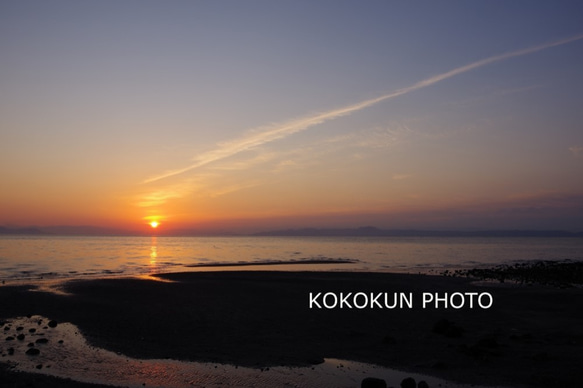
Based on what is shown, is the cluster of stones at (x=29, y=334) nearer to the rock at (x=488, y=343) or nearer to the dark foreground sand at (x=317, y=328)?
the dark foreground sand at (x=317, y=328)

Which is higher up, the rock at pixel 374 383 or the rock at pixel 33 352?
the rock at pixel 374 383

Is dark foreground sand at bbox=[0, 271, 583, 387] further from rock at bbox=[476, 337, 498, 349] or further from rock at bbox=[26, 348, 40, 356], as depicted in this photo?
rock at bbox=[26, 348, 40, 356]

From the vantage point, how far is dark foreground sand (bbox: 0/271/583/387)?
1438 centimetres

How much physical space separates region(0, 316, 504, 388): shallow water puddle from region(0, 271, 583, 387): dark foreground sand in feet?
2.41

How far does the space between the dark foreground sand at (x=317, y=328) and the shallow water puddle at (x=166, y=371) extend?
0.73m

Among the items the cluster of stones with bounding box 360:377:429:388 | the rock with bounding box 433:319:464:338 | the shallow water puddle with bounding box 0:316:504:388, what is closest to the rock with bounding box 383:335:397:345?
the rock with bounding box 433:319:464:338

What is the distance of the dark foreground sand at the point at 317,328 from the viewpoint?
47.2 ft

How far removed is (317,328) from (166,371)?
816 centimetres

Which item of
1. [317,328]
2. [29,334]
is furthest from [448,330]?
[29,334]

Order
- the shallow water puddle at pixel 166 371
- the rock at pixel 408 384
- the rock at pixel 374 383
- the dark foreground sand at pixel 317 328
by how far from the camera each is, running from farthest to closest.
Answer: the dark foreground sand at pixel 317 328 → the shallow water puddle at pixel 166 371 → the rock at pixel 408 384 → the rock at pixel 374 383

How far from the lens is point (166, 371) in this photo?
1361cm

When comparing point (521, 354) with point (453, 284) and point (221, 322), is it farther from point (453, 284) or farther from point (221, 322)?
point (453, 284)

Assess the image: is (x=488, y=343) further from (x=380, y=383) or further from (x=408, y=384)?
(x=380, y=383)

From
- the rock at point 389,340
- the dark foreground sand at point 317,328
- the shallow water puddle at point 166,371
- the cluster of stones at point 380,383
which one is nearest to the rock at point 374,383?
the cluster of stones at point 380,383
